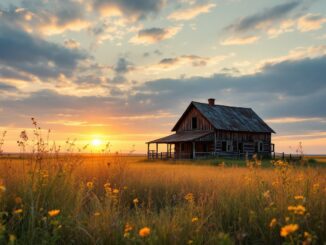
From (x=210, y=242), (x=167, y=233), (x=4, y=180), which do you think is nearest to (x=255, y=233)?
(x=210, y=242)

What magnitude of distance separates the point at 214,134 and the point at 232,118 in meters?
4.61

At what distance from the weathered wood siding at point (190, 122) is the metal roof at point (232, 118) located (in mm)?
485

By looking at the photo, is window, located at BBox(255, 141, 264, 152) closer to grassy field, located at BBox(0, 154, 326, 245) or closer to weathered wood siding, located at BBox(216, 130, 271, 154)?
weathered wood siding, located at BBox(216, 130, 271, 154)

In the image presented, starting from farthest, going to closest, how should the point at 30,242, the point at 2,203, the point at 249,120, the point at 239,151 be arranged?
the point at 249,120 < the point at 239,151 < the point at 2,203 < the point at 30,242

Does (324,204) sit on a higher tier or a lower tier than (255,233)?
higher

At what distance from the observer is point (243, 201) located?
6816mm

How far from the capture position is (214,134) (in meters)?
38.3

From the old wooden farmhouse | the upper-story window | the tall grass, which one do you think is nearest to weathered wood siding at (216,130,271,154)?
the old wooden farmhouse

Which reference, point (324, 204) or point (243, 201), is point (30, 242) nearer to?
point (243, 201)

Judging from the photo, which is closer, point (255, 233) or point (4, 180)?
point (255, 233)

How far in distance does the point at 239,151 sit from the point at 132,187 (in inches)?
1294

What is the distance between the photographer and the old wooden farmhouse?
38.4 metres

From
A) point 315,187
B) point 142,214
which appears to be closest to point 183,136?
point 315,187

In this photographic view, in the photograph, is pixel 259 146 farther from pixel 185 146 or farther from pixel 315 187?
pixel 315 187
